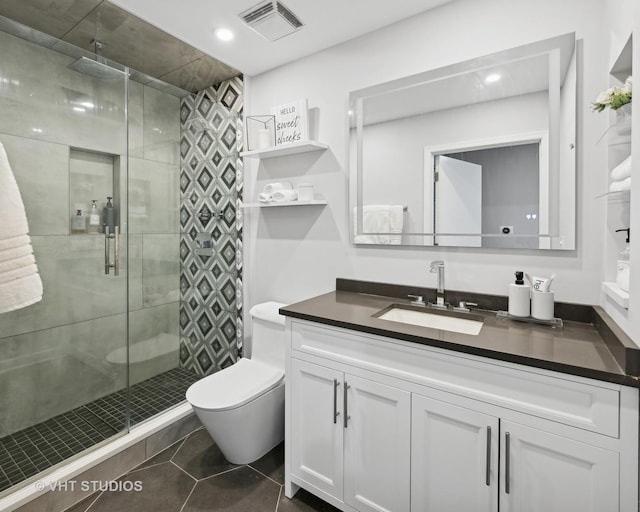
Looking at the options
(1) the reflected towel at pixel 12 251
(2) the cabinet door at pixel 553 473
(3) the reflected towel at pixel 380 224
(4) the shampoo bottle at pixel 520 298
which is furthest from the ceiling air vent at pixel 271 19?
(2) the cabinet door at pixel 553 473

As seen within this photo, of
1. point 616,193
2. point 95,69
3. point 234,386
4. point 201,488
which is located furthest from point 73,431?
point 616,193

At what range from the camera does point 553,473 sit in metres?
1.01

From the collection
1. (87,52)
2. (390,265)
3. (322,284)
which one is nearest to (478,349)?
(390,265)

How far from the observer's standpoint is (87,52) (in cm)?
205

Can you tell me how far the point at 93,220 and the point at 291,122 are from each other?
1430 millimetres

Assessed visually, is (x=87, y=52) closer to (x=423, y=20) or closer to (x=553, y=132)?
(x=423, y=20)

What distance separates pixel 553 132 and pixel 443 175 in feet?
1.58

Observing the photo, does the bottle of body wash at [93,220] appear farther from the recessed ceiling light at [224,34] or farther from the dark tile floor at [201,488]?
the dark tile floor at [201,488]

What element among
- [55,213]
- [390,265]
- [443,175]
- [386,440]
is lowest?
[386,440]

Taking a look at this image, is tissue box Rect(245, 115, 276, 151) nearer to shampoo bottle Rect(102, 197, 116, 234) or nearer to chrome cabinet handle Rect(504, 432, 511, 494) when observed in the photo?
shampoo bottle Rect(102, 197, 116, 234)

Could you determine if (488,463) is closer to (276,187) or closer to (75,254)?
(276,187)

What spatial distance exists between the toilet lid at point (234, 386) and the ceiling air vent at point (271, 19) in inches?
77.3

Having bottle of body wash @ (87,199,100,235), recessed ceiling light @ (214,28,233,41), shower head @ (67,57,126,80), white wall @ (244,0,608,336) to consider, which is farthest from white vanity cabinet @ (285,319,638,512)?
shower head @ (67,57,126,80)

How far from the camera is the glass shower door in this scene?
1.88m
